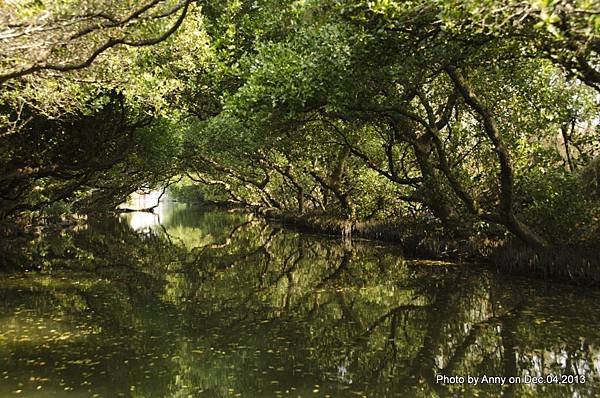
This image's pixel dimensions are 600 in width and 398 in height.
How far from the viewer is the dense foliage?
7.99 meters

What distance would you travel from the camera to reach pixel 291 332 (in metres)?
9.12

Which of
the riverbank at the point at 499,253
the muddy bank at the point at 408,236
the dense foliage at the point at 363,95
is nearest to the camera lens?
the dense foliage at the point at 363,95

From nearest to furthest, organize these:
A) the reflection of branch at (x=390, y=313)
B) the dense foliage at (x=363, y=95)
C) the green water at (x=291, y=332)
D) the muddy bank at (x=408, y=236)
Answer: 1. the green water at (x=291, y=332)
2. the dense foliage at (x=363, y=95)
3. the reflection of branch at (x=390, y=313)
4. the muddy bank at (x=408, y=236)

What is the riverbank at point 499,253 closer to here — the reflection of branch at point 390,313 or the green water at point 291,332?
the green water at point 291,332

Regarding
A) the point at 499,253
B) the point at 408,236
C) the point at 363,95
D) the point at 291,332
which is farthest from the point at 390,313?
the point at 408,236

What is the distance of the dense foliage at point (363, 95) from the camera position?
7.99 meters

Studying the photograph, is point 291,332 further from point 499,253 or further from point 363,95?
point 499,253

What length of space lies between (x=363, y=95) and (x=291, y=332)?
634 cm

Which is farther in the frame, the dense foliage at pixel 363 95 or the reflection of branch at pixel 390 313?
the reflection of branch at pixel 390 313

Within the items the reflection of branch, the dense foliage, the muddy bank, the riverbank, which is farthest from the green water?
the dense foliage

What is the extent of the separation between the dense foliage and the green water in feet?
9.76

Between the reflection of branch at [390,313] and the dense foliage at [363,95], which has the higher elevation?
the dense foliage at [363,95]

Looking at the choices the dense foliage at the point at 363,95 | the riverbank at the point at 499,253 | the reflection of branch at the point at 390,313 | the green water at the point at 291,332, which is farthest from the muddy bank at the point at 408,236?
the reflection of branch at the point at 390,313

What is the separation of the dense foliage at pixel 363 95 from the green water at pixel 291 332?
2.97 metres
